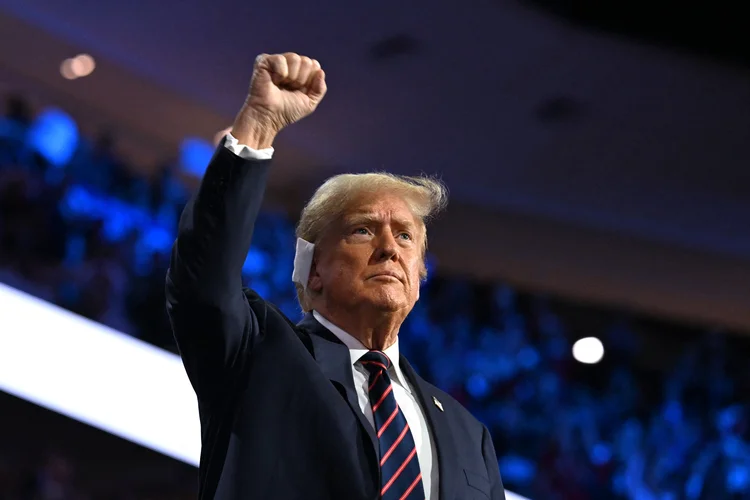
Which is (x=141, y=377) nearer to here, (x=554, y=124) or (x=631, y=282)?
(x=554, y=124)

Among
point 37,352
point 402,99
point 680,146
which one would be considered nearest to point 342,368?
point 37,352

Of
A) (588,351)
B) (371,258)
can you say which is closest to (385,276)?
(371,258)

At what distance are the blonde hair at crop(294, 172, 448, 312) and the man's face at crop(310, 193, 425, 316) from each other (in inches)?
0.5

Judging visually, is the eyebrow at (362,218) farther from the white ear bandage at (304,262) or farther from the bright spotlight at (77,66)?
the bright spotlight at (77,66)

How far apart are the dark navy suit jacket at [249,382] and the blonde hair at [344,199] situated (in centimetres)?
20

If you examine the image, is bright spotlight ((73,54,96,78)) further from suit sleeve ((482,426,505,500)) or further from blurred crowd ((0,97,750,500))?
suit sleeve ((482,426,505,500))

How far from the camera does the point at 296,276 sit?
139cm

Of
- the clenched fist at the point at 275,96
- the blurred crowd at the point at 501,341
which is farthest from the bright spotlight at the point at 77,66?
the clenched fist at the point at 275,96

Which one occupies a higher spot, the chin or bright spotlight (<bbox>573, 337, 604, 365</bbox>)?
bright spotlight (<bbox>573, 337, 604, 365</bbox>)

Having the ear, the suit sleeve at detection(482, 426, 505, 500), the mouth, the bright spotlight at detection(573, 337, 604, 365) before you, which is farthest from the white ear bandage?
the bright spotlight at detection(573, 337, 604, 365)

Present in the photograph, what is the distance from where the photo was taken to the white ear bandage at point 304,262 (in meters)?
1.37

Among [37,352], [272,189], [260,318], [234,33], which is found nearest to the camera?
[260,318]

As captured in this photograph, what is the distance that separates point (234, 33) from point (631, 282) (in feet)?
10.6

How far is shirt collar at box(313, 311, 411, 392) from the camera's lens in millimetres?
1279
